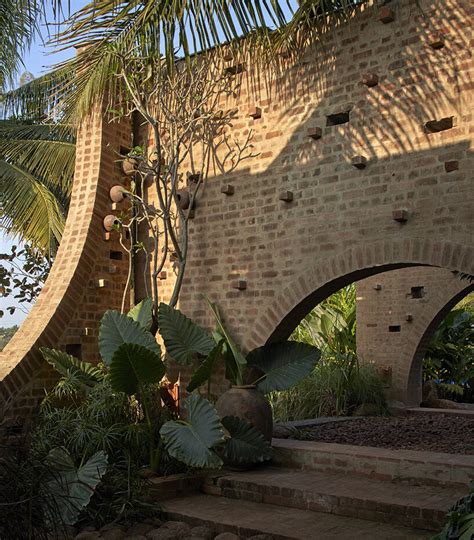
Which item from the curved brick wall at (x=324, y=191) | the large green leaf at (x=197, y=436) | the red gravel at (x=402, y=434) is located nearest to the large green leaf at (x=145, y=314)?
the curved brick wall at (x=324, y=191)

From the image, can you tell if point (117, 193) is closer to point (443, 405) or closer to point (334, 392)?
point (334, 392)

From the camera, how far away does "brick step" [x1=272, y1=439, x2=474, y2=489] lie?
20.2 ft

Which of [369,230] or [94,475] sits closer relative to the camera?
[94,475]

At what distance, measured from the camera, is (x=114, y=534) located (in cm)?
595

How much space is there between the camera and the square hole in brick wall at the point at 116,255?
1035cm

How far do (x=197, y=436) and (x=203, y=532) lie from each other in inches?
45.6

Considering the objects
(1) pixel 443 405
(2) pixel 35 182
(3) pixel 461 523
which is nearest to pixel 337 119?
(3) pixel 461 523

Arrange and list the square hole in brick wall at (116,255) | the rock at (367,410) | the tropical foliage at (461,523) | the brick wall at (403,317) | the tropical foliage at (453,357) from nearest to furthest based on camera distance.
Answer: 1. the tropical foliage at (461,523)
2. the square hole in brick wall at (116,255)
3. the rock at (367,410)
4. the brick wall at (403,317)
5. the tropical foliage at (453,357)

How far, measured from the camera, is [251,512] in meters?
6.37

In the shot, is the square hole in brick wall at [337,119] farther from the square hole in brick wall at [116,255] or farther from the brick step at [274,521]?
the brick step at [274,521]

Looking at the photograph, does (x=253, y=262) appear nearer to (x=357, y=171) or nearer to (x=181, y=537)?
(x=357, y=171)

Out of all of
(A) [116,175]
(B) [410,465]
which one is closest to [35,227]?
(A) [116,175]

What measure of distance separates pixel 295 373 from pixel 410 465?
181cm

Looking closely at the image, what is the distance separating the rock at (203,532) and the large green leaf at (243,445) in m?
1.30
